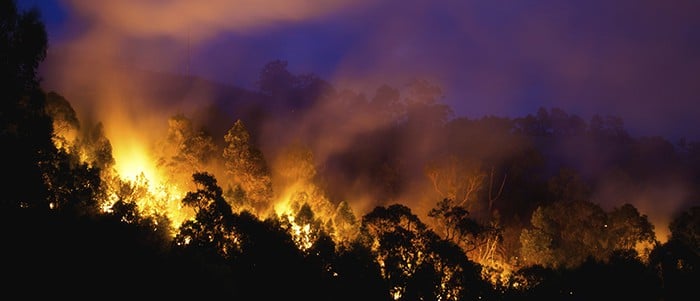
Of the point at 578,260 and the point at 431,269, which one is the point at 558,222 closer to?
the point at 578,260

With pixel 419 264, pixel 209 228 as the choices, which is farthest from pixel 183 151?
pixel 419 264

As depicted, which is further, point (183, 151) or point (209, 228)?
point (183, 151)

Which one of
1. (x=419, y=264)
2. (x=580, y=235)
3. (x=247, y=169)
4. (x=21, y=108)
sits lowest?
(x=419, y=264)

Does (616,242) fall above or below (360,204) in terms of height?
below

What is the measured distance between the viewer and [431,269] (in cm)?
1435

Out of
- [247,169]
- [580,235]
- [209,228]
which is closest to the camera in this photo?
[209,228]

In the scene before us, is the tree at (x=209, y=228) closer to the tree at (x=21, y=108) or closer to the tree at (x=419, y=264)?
the tree at (x=21, y=108)

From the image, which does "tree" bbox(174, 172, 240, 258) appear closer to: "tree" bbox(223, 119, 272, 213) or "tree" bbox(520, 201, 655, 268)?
"tree" bbox(223, 119, 272, 213)

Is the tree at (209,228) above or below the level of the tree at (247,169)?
below

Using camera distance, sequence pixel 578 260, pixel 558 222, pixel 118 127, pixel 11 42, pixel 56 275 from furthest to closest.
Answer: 1. pixel 118 127
2. pixel 558 222
3. pixel 578 260
4. pixel 11 42
5. pixel 56 275

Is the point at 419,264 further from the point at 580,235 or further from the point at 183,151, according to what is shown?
the point at 183,151

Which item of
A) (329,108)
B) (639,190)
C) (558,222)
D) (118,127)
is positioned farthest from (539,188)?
(118,127)

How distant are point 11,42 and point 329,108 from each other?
1736 inches

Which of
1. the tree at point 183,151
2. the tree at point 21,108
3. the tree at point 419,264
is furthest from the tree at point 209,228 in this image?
the tree at point 183,151
